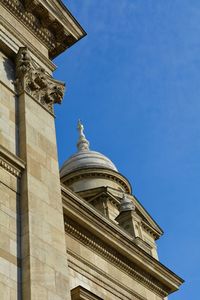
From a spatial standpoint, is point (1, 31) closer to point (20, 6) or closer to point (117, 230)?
point (20, 6)

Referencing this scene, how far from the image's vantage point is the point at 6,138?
1611cm

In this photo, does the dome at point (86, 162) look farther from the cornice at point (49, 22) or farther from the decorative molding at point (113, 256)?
the cornice at point (49, 22)

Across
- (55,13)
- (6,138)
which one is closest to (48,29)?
(55,13)

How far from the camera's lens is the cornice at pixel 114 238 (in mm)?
19141

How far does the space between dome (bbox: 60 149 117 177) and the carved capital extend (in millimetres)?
22317

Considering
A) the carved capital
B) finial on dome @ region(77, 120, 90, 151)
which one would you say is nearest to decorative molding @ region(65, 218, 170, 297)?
the carved capital

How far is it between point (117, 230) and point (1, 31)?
7709mm

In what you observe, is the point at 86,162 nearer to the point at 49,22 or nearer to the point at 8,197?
the point at 49,22

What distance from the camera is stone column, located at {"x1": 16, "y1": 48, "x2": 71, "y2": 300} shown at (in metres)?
13.9

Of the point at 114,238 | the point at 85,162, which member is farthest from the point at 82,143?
the point at 114,238

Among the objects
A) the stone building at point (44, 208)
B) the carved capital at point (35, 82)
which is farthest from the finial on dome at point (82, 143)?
the carved capital at point (35, 82)

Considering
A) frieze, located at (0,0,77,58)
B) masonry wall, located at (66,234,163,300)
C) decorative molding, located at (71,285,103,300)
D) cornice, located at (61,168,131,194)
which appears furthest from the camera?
cornice, located at (61,168,131,194)

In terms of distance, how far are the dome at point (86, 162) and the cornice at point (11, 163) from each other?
25.6 meters

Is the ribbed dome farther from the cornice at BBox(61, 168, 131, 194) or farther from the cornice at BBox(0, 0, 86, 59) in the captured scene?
the cornice at BBox(0, 0, 86, 59)
